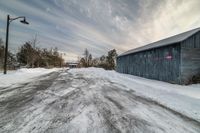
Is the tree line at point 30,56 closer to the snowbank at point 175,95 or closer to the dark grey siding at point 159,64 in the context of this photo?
the dark grey siding at point 159,64

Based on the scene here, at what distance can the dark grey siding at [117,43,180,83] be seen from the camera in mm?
12400

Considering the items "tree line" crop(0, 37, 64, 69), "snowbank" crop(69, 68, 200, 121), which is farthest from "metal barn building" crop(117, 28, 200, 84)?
"tree line" crop(0, 37, 64, 69)

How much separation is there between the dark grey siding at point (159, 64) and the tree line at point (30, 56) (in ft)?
84.6

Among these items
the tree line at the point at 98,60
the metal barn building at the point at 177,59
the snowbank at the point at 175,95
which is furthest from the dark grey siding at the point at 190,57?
the tree line at the point at 98,60

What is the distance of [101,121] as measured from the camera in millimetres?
3350

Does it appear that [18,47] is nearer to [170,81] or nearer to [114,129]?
[170,81]

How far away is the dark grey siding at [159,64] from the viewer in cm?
1240

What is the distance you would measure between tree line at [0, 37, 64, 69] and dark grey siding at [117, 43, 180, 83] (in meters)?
25.8

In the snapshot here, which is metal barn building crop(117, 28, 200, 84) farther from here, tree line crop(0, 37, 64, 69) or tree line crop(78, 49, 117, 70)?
tree line crop(78, 49, 117, 70)

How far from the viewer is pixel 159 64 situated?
1438 cm

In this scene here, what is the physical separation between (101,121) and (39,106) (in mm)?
2251

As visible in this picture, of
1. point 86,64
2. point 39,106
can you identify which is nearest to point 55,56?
point 86,64

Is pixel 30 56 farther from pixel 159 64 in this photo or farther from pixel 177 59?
pixel 177 59

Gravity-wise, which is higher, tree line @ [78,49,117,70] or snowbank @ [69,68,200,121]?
tree line @ [78,49,117,70]
